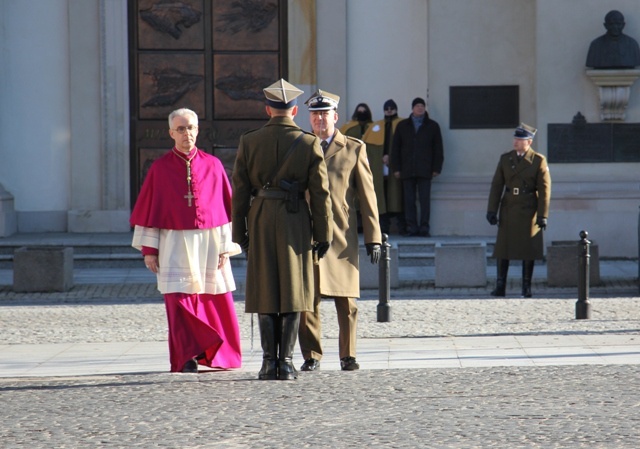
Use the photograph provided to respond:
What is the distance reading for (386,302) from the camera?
42.8 feet

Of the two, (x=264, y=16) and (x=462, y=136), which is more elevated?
(x=264, y=16)

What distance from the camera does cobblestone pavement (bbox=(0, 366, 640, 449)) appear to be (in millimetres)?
7211

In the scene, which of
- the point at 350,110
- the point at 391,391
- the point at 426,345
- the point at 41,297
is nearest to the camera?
the point at 391,391

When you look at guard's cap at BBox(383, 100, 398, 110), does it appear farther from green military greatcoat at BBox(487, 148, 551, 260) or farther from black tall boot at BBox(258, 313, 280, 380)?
black tall boot at BBox(258, 313, 280, 380)

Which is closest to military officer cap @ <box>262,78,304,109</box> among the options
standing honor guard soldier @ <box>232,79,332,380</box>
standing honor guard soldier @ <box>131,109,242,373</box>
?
standing honor guard soldier @ <box>232,79,332,380</box>

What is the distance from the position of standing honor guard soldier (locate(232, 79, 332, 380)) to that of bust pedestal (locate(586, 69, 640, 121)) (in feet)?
33.9

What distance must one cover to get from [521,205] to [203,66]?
6.89 metres

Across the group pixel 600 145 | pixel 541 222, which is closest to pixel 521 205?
pixel 541 222

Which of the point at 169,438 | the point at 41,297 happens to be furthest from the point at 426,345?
the point at 41,297

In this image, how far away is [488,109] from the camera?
65.7 ft

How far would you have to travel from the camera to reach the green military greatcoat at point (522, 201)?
15.0m

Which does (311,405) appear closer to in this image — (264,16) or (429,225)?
(429,225)

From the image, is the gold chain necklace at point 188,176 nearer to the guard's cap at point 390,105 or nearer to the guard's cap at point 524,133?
the guard's cap at point 524,133

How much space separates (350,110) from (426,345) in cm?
951
